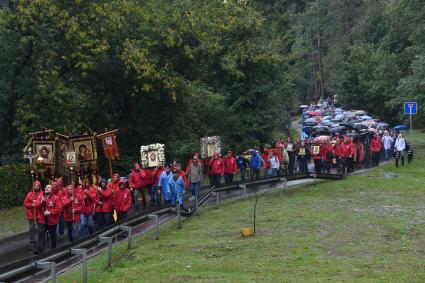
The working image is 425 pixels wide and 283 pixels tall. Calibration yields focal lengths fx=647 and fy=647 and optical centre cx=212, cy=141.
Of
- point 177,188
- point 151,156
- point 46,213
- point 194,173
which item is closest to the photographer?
point 46,213

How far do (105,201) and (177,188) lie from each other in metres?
3.63

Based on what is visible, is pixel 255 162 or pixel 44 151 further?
pixel 255 162

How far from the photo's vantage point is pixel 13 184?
2620cm

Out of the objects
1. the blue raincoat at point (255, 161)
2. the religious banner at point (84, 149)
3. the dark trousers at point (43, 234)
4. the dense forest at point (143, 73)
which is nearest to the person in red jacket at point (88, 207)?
the dark trousers at point (43, 234)

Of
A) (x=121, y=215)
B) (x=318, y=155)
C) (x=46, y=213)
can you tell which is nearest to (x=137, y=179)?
(x=121, y=215)

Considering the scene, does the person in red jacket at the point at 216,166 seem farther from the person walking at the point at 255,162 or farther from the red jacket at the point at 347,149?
the red jacket at the point at 347,149

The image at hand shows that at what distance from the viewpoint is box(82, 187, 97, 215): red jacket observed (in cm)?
1955

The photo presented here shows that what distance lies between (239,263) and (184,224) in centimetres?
687

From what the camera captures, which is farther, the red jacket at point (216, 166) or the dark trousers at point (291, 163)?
the dark trousers at point (291, 163)

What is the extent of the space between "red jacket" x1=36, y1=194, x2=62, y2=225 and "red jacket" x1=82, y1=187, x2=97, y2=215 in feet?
5.64

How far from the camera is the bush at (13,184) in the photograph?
2597cm

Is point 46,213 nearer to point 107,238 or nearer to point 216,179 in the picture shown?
point 107,238

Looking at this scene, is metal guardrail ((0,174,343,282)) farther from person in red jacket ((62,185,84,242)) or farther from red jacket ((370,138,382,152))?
red jacket ((370,138,382,152))

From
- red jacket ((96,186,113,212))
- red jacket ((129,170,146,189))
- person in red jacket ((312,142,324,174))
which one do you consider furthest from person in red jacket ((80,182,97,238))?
person in red jacket ((312,142,324,174))
